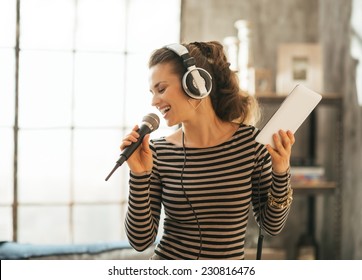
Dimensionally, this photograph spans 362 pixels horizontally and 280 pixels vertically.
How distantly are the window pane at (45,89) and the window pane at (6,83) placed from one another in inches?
1.6

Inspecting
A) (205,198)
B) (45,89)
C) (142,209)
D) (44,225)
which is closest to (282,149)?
(205,198)

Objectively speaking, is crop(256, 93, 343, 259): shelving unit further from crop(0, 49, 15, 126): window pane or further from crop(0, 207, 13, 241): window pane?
crop(0, 207, 13, 241): window pane

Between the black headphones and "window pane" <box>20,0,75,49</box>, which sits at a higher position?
"window pane" <box>20,0,75,49</box>

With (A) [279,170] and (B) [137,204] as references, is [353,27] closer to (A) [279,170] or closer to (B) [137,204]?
(A) [279,170]

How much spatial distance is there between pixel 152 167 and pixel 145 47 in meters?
1.53

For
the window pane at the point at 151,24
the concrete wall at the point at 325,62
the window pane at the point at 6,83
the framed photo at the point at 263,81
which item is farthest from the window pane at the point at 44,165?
the framed photo at the point at 263,81

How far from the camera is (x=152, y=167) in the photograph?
1216 millimetres

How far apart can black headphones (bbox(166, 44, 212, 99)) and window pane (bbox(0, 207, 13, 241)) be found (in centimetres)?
166

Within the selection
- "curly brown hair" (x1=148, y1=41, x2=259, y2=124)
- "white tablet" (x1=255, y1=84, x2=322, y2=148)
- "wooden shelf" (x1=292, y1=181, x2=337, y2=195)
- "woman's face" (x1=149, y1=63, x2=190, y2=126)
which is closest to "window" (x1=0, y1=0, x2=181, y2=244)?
"wooden shelf" (x1=292, y1=181, x2=337, y2=195)

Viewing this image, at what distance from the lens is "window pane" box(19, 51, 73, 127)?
8.21 ft

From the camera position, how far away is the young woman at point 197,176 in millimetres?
1136

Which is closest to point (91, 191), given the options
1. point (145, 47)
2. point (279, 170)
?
point (145, 47)

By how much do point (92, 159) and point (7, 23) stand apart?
0.76 meters

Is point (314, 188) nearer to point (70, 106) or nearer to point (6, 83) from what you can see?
point (70, 106)
